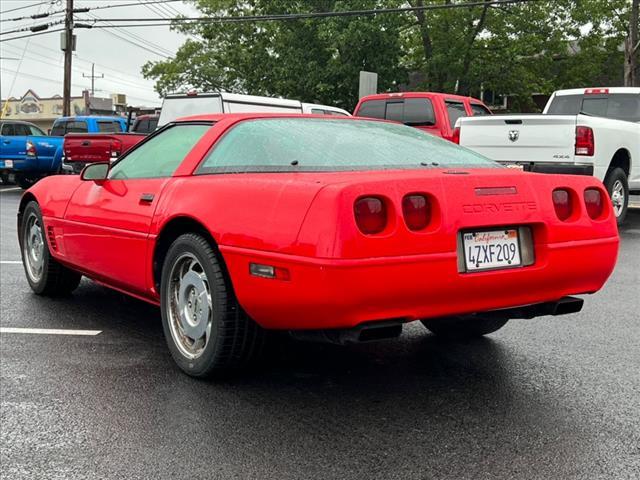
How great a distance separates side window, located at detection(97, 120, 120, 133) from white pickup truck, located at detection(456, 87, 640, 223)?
12670mm

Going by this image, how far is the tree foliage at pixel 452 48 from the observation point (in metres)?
31.5

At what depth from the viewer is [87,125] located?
21188mm

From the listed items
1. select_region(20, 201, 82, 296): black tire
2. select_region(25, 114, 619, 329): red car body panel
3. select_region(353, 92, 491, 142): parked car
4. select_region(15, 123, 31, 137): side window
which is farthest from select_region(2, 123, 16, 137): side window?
select_region(25, 114, 619, 329): red car body panel

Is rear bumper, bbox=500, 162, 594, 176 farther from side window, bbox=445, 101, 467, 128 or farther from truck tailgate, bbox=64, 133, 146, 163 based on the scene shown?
truck tailgate, bbox=64, 133, 146, 163

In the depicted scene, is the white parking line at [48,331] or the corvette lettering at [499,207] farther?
the white parking line at [48,331]

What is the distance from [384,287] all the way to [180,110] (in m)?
10.7

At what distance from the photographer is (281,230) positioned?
3453mm

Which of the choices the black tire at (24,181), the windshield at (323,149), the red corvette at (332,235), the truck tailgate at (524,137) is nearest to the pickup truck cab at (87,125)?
A: the black tire at (24,181)

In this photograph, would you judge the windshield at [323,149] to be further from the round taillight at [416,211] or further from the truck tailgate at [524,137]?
the truck tailgate at [524,137]

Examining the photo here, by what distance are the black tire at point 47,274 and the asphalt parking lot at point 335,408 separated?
2.60ft

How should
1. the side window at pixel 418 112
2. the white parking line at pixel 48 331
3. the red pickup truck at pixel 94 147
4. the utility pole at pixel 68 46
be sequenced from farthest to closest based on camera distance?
1. the utility pole at pixel 68 46
2. the red pickup truck at pixel 94 147
3. the side window at pixel 418 112
4. the white parking line at pixel 48 331

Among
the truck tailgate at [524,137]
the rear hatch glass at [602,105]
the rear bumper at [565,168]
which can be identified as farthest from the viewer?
the rear hatch glass at [602,105]

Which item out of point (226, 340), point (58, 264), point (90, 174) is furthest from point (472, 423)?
point (58, 264)

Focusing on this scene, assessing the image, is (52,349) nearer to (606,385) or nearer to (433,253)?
(433,253)
